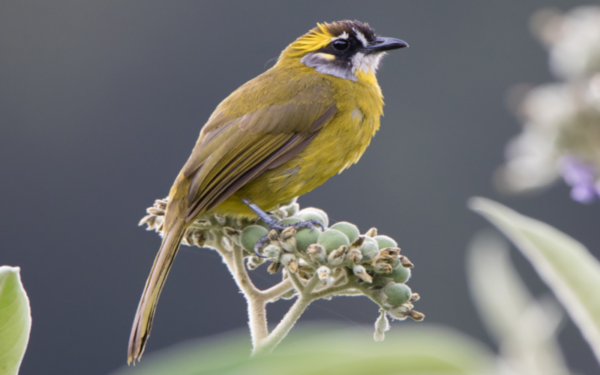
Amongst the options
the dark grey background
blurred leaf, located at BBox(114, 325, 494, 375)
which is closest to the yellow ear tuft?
blurred leaf, located at BBox(114, 325, 494, 375)

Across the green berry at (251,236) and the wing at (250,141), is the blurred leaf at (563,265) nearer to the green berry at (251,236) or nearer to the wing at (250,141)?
the green berry at (251,236)

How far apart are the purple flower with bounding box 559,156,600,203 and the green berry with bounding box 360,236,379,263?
2.30 ft

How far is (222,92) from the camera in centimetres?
2147

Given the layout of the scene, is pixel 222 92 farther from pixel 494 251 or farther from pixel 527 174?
pixel 494 251

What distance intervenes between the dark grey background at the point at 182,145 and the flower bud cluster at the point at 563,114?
15.0 metres

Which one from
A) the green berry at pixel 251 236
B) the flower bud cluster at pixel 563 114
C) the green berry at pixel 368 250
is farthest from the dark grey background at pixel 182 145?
the green berry at pixel 368 250

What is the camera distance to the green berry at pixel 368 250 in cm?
180

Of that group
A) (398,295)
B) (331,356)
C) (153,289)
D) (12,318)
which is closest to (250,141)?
(153,289)

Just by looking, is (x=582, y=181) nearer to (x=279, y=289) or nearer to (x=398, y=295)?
(x=398, y=295)

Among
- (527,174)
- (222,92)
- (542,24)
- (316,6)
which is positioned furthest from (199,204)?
→ (316,6)

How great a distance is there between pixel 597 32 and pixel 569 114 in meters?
0.35

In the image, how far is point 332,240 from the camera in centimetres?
180

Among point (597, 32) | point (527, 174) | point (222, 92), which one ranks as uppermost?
point (222, 92)

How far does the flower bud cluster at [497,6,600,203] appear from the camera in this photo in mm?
2492
